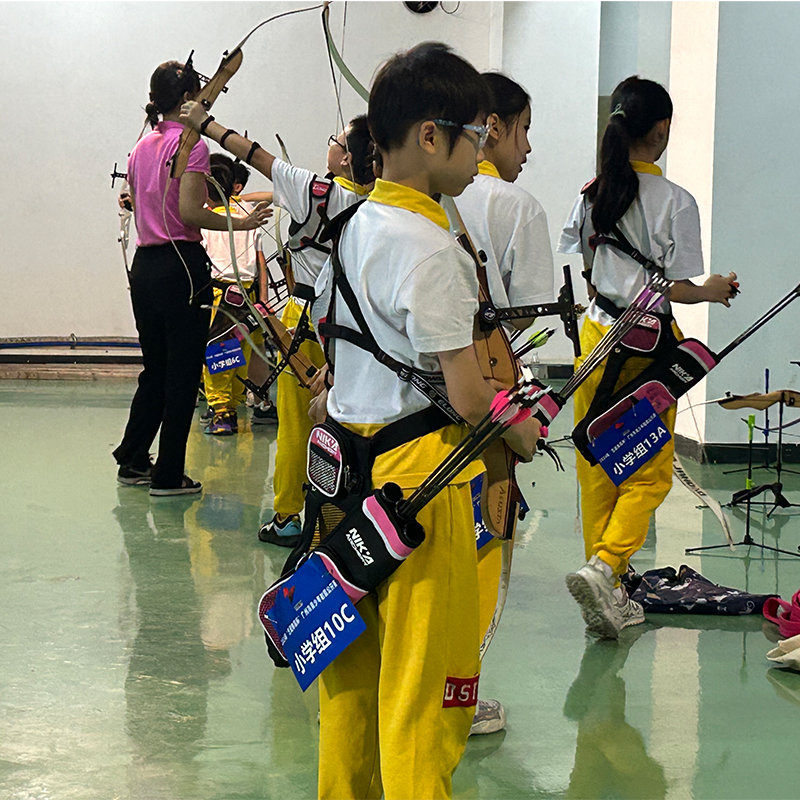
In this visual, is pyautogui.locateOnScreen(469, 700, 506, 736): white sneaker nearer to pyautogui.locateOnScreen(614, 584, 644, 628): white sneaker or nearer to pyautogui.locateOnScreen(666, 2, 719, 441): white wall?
pyautogui.locateOnScreen(614, 584, 644, 628): white sneaker

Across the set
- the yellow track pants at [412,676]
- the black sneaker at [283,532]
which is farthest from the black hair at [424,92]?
the black sneaker at [283,532]

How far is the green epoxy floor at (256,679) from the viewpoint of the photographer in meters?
2.46

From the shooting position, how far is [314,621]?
1798 millimetres

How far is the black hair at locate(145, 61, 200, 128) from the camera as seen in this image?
4.49 meters

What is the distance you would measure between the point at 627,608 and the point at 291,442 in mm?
1375

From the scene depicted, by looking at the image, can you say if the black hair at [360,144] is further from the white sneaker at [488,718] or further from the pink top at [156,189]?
the white sneaker at [488,718]

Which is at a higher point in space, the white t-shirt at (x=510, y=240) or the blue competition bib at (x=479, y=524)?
the white t-shirt at (x=510, y=240)

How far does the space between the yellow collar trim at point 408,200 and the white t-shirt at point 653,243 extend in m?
1.60

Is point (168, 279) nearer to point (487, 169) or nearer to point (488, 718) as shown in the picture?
point (487, 169)

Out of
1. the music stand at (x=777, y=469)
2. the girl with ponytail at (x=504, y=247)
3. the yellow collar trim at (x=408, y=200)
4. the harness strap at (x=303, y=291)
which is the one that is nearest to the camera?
the yellow collar trim at (x=408, y=200)

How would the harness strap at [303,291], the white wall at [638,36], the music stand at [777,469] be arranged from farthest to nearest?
the white wall at [638,36], the music stand at [777,469], the harness strap at [303,291]

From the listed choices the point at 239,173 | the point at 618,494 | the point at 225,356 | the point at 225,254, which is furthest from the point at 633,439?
the point at 225,254

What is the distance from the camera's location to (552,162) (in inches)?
381

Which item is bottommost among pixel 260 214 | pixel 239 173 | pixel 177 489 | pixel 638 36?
pixel 177 489
